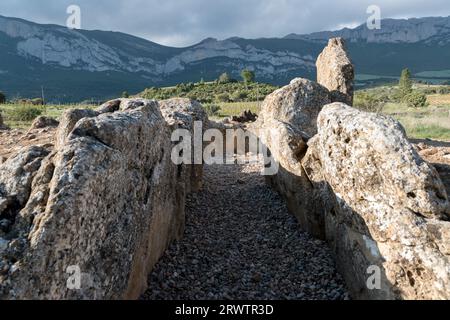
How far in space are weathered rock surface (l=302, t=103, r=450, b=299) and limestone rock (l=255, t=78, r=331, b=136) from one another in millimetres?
8044

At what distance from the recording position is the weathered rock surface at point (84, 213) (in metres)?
4.38

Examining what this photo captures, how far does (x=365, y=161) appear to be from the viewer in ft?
20.6

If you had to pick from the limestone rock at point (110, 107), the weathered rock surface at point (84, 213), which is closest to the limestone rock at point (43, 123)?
the limestone rock at point (110, 107)

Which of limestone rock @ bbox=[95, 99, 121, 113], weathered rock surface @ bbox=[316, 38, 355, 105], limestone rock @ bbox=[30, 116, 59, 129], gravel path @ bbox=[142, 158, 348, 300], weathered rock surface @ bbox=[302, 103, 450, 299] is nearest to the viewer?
weathered rock surface @ bbox=[302, 103, 450, 299]

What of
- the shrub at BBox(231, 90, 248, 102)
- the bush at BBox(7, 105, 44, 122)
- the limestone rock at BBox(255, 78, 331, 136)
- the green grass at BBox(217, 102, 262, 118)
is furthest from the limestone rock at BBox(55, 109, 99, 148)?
the shrub at BBox(231, 90, 248, 102)

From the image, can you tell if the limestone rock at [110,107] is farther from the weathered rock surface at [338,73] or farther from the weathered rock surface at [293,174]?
the weathered rock surface at [338,73]

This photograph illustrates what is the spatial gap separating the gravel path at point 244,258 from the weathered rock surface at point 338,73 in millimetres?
7985

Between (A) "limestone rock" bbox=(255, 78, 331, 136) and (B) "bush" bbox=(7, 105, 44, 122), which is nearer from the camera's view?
(A) "limestone rock" bbox=(255, 78, 331, 136)

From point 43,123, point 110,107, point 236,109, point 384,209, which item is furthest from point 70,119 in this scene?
point 236,109

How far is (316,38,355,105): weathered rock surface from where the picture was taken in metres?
17.4

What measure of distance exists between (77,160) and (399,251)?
13.4ft

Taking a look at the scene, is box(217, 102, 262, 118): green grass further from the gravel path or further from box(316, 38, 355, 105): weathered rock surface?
the gravel path

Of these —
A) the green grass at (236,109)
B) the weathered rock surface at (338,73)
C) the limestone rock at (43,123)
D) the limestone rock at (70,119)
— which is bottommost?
the green grass at (236,109)

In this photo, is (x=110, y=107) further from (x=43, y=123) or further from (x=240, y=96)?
(x=240, y=96)
